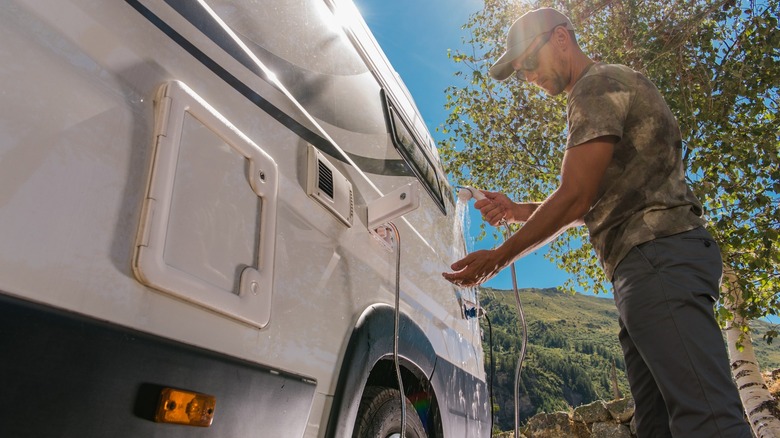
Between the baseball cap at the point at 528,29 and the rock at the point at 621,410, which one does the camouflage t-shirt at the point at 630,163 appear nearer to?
the baseball cap at the point at 528,29

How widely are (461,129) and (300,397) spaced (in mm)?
8886

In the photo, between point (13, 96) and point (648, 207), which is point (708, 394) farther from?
point (13, 96)

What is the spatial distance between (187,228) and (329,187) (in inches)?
24.9

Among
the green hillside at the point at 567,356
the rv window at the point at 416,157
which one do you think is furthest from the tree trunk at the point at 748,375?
the green hillside at the point at 567,356

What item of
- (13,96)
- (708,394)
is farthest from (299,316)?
(708,394)

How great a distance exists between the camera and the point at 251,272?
3.79 ft

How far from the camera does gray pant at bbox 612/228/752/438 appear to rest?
4.30ft

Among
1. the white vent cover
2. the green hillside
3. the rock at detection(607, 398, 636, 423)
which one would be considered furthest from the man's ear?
the green hillside

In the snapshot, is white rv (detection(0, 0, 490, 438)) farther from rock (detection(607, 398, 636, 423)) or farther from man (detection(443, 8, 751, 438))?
rock (detection(607, 398, 636, 423))

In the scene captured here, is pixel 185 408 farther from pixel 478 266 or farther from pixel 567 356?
pixel 567 356

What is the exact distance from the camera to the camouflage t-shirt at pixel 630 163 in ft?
5.26

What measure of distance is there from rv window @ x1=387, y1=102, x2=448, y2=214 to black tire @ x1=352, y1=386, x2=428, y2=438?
3.53 feet

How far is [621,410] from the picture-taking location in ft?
39.9

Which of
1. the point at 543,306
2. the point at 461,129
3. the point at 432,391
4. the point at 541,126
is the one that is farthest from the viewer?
the point at 543,306
